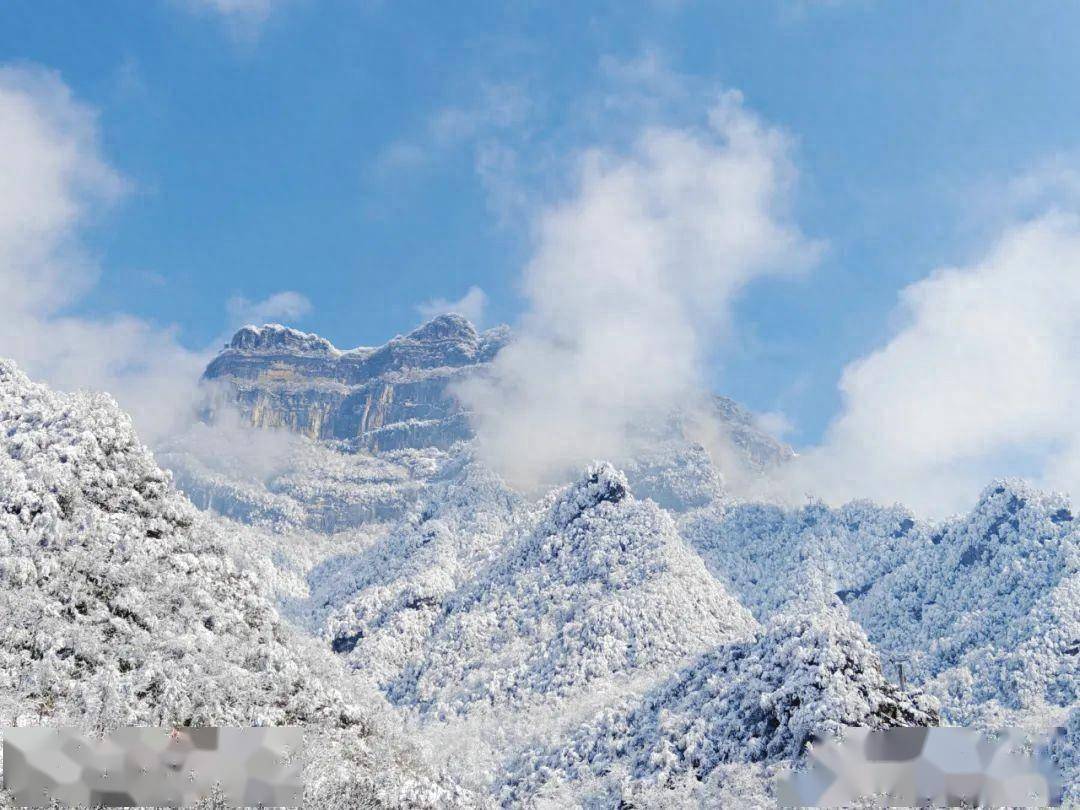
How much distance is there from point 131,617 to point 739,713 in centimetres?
7298

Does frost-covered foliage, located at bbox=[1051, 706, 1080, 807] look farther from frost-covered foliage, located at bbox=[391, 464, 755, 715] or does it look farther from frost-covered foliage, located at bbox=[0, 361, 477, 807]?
frost-covered foliage, located at bbox=[0, 361, 477, 807]

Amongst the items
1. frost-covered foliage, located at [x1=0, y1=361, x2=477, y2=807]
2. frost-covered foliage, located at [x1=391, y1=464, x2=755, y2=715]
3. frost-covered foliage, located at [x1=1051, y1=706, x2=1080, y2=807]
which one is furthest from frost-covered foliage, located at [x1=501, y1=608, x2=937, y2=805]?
frost-covered foliage, located at [x1=0, y1=361, x2=477, y2=807]

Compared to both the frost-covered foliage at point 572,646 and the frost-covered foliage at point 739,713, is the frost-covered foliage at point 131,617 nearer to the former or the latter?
the frost-covered foliage at point 739,713

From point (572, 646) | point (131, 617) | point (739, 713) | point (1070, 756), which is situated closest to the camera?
point (131, 617)

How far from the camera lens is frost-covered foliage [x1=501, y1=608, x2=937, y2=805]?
10650 centimetres

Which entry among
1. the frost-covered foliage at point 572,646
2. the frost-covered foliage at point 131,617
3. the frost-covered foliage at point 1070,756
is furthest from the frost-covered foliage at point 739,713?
the frost-covered foliage at point 131,617

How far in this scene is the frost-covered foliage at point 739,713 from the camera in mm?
106500

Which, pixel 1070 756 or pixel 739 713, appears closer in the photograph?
pixel 739 713

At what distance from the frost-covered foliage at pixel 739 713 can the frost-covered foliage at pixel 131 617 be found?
3309cm

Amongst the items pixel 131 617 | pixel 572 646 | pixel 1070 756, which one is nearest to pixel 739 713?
pixel 1070 756

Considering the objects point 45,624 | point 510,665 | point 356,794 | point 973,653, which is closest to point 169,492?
point 45,624

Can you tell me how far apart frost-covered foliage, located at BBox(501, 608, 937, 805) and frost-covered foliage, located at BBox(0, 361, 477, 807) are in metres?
33.1

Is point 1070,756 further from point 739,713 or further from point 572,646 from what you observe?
point 572,646

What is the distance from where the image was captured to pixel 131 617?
84938 millimetres
